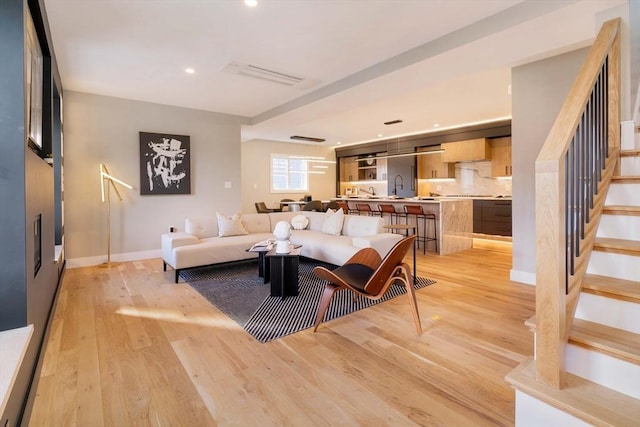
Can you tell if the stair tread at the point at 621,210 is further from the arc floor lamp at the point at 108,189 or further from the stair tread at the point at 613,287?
the arc floor lamp at the point at 108,189

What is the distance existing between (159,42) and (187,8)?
0.81 meters

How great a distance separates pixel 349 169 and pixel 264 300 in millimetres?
8364

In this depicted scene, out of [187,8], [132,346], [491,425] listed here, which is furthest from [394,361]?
[187,8]

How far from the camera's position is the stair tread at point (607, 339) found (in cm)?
122

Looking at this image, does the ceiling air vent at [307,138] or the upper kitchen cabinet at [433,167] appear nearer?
the upper kitchen cabinet at [433,167]

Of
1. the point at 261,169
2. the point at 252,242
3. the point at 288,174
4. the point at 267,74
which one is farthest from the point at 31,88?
the point at 288,174

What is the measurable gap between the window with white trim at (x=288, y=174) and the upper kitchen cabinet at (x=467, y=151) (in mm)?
4322

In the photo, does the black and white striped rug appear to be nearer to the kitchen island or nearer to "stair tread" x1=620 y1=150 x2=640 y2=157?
the kitchen island

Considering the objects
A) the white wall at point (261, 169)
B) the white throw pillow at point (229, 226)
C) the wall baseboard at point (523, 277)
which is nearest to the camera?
the wall baseboard at point (523, 277)

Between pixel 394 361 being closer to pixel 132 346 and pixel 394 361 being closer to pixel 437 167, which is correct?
pixel 132 346

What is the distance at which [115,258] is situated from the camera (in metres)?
5.23

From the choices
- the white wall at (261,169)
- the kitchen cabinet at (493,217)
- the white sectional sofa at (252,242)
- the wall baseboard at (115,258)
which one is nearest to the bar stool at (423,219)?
the white sectional sofa at (252,242)

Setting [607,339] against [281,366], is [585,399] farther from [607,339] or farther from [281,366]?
[281,366]

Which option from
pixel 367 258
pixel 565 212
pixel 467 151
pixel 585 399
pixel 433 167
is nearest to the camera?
pixel 585 399
